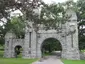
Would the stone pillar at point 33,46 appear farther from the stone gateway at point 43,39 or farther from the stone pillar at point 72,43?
the stone pillar at point 72,43

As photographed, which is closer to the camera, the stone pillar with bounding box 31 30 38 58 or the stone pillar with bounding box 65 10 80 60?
the stone pillar with bounding box 65 10 80 60

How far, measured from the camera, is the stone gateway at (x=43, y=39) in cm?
2747

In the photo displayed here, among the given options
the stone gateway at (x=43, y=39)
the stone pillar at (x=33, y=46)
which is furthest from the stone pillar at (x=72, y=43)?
the stone pillar at (x=33, y=46)

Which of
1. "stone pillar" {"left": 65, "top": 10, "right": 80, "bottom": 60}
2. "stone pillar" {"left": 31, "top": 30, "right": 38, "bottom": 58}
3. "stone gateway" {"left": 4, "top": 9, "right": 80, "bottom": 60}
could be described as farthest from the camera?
"stone pillar" {"left": 31, "top": 30, "right": 38, "bottom": 58}

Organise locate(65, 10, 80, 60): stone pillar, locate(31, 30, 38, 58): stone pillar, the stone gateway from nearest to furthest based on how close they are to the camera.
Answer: locate(65, 10, 80, 60): stone pillar, the stone gateway, locate(31, 30, 38, 58): stone pillar

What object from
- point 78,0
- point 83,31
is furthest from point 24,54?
point 78,0

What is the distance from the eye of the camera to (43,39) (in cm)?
2917

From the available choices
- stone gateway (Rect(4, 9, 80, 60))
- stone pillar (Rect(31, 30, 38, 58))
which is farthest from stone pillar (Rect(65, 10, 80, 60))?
stone pillar (Rect(31, 30, 38, 58))

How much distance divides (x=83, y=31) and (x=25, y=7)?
24284 mm

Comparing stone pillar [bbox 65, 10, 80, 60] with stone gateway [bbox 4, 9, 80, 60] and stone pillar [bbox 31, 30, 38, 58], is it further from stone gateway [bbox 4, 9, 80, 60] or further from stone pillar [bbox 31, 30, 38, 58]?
stone pillar [bbox 31, 30, 38, 58]

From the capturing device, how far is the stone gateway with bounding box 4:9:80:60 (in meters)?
27.5

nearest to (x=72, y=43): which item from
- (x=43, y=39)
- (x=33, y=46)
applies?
(x=43, y=39)

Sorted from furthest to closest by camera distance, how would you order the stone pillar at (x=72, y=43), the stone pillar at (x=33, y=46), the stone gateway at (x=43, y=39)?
the stone pillar at (x=33, y=46), the stone gateway at (x=43, y=39), the stone pillar at (x=72, y=43)

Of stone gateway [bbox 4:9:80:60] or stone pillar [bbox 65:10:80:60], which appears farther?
stone gateway [bbox 4:9:80:60]
